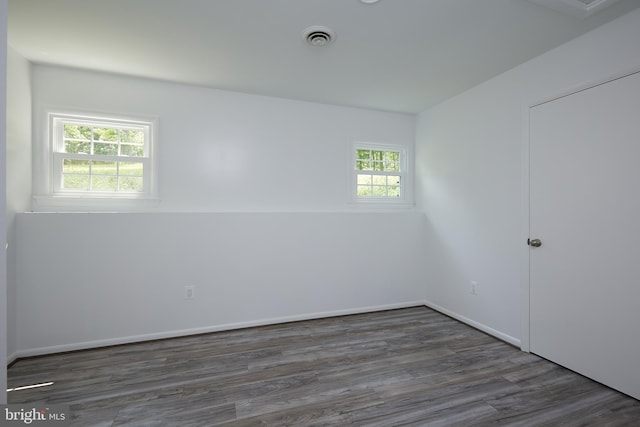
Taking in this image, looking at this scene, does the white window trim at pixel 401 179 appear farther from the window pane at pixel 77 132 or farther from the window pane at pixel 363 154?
the window pane at pixel 77 132

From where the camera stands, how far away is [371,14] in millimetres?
1959

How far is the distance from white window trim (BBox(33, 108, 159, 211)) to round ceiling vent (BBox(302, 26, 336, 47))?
5.82 ft

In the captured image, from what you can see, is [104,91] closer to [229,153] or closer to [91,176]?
[91,176]

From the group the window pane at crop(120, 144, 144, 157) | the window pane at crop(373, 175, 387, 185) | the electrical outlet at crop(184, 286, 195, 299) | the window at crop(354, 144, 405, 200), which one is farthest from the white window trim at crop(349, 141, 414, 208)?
the window pane at crop(120, 144, 144, 157)

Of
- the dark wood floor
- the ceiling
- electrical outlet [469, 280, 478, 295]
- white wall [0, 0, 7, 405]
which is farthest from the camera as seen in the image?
electrical outlet [469, 280, 478, 295]

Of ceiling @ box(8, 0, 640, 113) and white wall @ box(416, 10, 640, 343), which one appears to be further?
white wall @ box(416, 10, 640, 343)

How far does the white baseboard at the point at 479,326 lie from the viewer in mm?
2717

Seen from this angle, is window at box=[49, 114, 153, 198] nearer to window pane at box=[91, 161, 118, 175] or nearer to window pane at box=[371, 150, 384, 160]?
window pane at box=[91, 161, 118, 175]

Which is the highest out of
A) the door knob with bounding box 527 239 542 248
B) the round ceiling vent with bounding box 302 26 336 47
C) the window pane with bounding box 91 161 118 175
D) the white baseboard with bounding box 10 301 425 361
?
the round ceiling vent with bounding box 302 26 336 47

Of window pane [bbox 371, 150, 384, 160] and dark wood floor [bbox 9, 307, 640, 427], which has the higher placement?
window pane [bbox 371, 150, 384, 160]

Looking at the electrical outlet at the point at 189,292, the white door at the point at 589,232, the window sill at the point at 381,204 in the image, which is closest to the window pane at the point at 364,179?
the window sill at the point at 381,204

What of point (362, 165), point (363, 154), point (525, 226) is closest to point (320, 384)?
point (525, 226)

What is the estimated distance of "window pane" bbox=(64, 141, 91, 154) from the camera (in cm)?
279

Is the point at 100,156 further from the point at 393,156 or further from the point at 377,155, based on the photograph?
the point at 393,156
